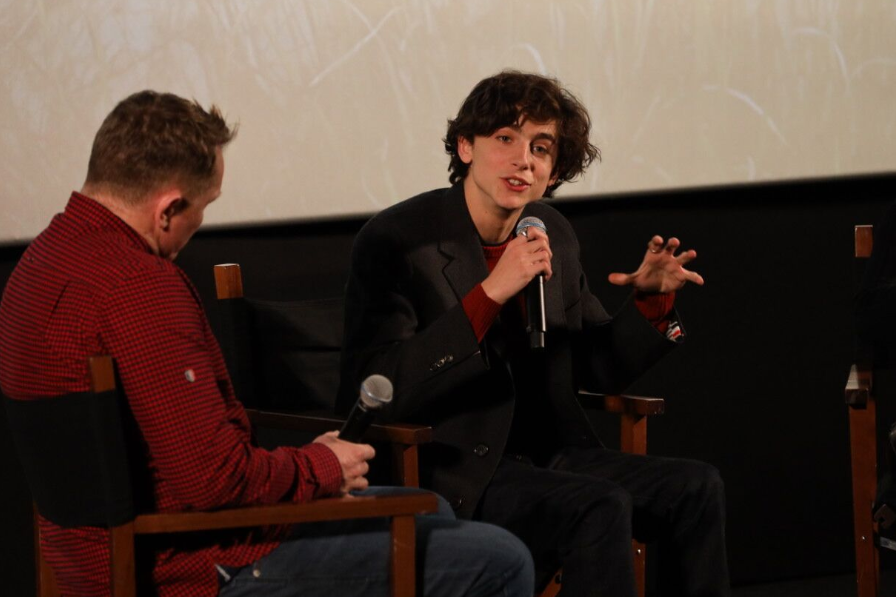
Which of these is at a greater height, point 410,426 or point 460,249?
point 460,249

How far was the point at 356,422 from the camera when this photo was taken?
1872 millimetres

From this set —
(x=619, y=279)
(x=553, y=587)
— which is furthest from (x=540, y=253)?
(x=553, y=587)

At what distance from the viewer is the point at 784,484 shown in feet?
12.2

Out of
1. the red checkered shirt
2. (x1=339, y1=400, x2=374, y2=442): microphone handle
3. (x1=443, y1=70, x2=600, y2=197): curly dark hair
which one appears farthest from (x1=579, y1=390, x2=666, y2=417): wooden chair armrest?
the red checkered shirt

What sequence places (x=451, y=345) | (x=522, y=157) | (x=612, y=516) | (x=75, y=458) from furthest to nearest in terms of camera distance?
(x=522, y=157)
(x=451, y=345)
(x=612, y=516)
(x=75, y=458)

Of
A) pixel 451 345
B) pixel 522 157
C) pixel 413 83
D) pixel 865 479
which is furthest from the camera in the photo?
pixel 413 83

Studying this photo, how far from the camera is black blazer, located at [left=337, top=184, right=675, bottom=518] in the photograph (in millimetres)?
2338

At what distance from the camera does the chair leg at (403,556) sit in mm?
1760

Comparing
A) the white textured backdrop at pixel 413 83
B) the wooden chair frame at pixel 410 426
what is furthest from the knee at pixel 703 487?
the white textured backdrop at pixel 413 83

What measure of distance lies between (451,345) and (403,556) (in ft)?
2.03

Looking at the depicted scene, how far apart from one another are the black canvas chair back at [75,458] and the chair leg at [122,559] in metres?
0.02

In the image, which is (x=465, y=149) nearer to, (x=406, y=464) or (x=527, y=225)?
(x=527, y=225)

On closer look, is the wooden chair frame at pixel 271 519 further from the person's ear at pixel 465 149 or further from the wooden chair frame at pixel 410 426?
the person's ear at pixel 465 149

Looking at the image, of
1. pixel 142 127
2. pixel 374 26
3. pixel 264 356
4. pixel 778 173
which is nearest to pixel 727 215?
pixel 778 173
